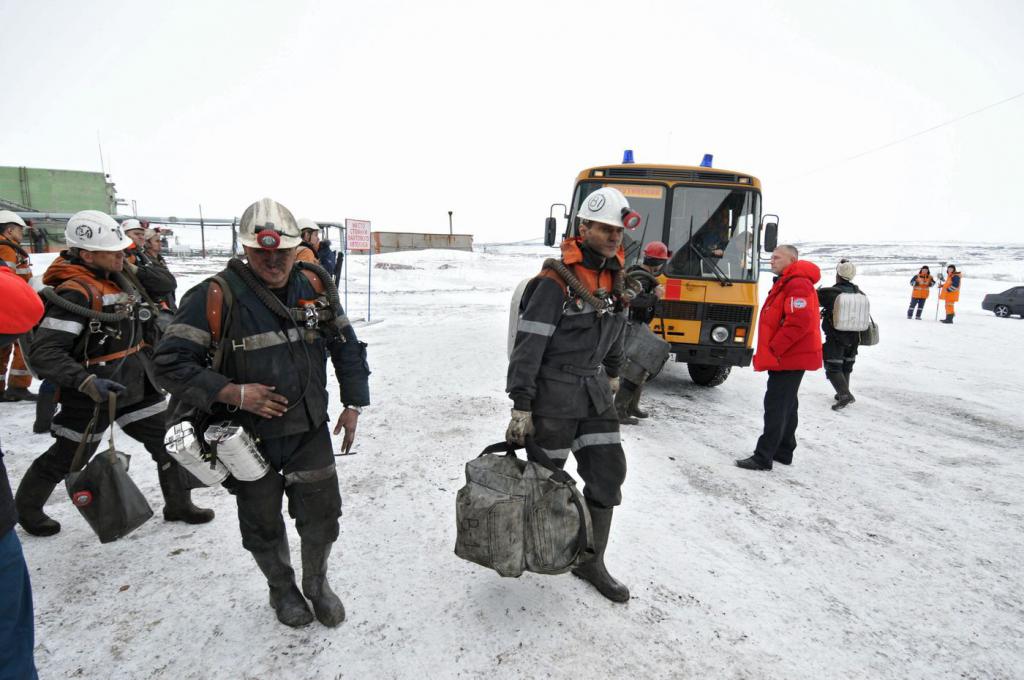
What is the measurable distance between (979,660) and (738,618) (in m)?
1.12

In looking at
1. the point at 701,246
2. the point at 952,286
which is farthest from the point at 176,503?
the point at 952,286

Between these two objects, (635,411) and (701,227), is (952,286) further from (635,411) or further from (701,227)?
(635,411)

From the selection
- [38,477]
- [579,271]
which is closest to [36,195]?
[38,477]

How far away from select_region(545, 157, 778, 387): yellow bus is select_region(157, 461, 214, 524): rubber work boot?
5128 millimetres

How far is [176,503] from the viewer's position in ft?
11.1

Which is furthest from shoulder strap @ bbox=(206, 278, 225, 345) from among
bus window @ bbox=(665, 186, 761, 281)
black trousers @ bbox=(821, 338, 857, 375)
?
black trousers @ bbox=(821, 338, 857, 375)

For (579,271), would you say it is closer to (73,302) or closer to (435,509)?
(435,509)

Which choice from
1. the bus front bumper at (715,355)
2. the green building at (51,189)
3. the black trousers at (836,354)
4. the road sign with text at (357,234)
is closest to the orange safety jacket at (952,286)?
the black trousers at (836,354)

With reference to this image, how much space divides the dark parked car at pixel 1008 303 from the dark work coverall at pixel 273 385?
82.2ft

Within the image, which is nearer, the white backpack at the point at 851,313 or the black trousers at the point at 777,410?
the black trousers at the point at 777,410

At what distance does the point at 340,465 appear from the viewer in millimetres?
4281

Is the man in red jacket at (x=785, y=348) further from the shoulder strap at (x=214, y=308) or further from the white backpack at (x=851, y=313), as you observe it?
the shoulder strap at (x=214, y=308)

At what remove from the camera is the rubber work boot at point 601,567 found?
2754mm

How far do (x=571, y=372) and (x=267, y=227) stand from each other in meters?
1.61
